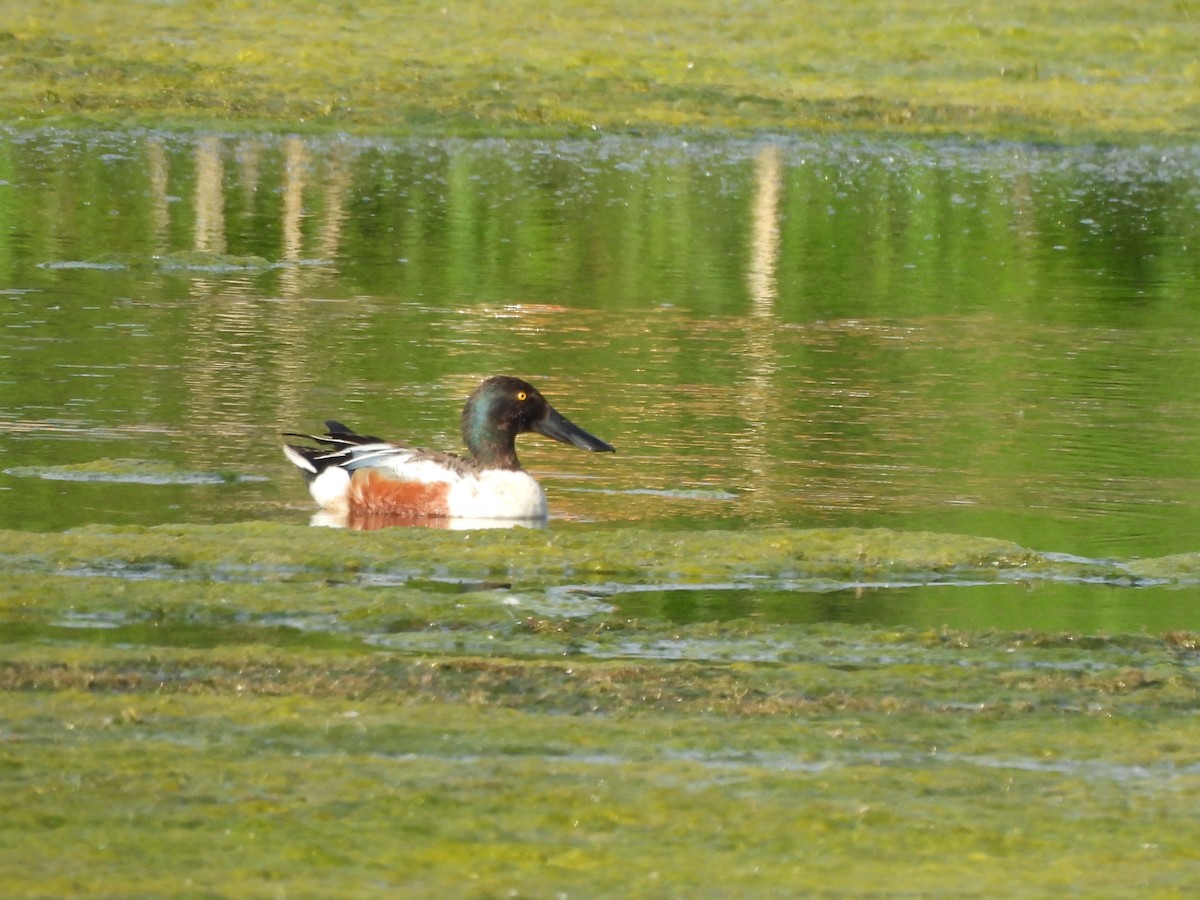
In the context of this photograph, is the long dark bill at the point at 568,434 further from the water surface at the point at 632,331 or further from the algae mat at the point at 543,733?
the algae mat at the point at 543,733

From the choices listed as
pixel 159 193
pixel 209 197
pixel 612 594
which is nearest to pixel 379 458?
pixel 612 594

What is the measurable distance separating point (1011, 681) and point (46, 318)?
11.5 m

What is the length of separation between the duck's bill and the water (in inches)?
11.4

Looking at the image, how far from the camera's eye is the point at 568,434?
12.3 meters

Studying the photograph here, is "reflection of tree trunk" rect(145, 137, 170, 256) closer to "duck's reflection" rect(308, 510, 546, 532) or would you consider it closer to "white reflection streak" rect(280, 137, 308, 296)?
"white reflection streak" rect(280, 137, 308, 296)

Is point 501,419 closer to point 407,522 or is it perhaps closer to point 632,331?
point 407,522

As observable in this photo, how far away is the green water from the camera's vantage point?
634cm

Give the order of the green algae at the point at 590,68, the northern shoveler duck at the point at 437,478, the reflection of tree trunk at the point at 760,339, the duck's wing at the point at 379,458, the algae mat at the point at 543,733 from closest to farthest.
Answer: the algae mat at the point at 543,733 → the northern shoveler duck at the point at 437,478 → the duck's wing at the point at 379,458 → the reflection of tree trunk at the point at 760,339 → the green algae at the point at 590,68

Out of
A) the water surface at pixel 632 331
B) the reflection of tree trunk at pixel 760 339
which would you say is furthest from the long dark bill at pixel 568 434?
the reflection of tree trunk at pixel 760 339

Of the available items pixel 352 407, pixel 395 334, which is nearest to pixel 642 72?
pixel 395 334

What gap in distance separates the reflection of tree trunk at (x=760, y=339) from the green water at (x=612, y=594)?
0.07m

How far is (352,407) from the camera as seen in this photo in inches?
586

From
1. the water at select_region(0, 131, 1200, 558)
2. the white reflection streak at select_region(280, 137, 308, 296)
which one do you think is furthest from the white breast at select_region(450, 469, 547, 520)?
the white reflection streak at select_region(280, 137, 308, 296)

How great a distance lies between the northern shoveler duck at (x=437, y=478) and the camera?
11.5 meters
